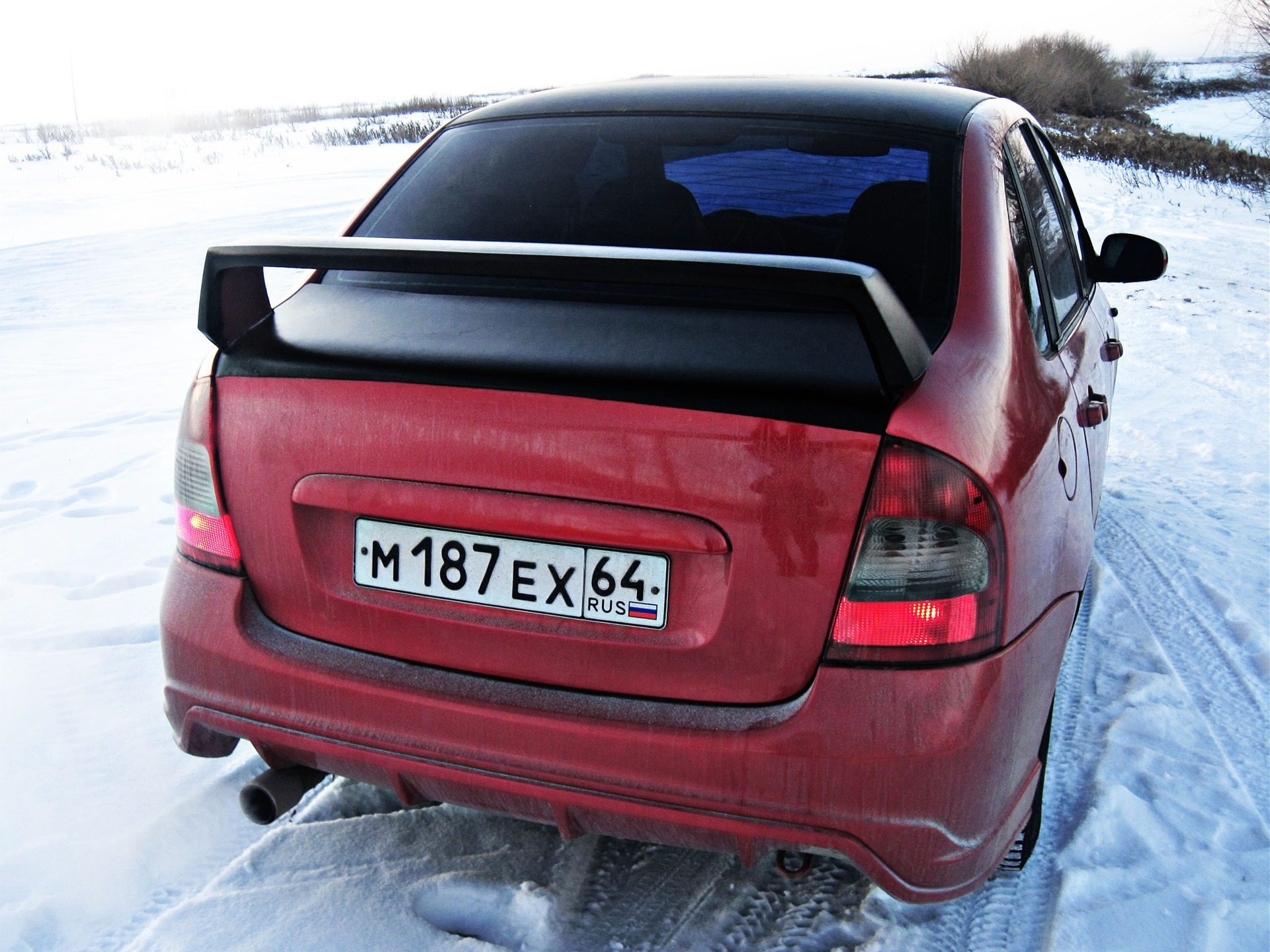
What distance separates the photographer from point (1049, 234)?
8.54 feet

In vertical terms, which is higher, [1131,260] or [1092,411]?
[1131,260]

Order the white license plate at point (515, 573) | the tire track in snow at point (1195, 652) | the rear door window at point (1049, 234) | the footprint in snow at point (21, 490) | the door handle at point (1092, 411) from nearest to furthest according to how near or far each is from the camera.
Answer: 1. the white license plate at point (515, 573)
2. the door handle at point (1092, 411)
3. the rear door window at point (1049, 234)
4. the tire track in snow at point (1195, 652)
5. the footprint in snow at point (21, 490)

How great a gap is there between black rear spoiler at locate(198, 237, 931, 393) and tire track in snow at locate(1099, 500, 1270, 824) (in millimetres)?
1678

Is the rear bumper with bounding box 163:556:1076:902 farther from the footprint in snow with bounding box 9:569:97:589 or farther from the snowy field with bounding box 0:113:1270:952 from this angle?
the footprint in snow with bounding box 9:569:97:589

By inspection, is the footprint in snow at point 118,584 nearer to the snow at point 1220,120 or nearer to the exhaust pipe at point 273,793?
the exhaust pipe at point 273,793

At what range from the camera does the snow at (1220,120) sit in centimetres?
2409

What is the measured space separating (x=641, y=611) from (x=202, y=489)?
2.80ft

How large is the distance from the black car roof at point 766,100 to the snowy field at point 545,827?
1.60 meters

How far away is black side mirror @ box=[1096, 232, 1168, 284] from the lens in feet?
9.32

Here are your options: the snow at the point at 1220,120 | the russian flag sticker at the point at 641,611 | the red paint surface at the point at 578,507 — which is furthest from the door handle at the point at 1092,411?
the snow at the point at 1220,120

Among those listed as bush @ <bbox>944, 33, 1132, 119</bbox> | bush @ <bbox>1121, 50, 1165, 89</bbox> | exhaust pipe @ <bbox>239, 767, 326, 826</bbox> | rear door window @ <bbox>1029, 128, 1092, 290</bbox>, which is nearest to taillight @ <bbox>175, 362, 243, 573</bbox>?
exhaust pipe @ <bbox>239, 767, 326, 826</bbox>

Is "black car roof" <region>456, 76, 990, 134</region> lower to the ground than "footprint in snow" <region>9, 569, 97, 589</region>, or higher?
higher

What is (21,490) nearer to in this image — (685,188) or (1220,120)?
(685,188)

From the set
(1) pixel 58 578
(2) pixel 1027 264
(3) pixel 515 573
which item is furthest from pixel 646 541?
(1) pixel 58 578
